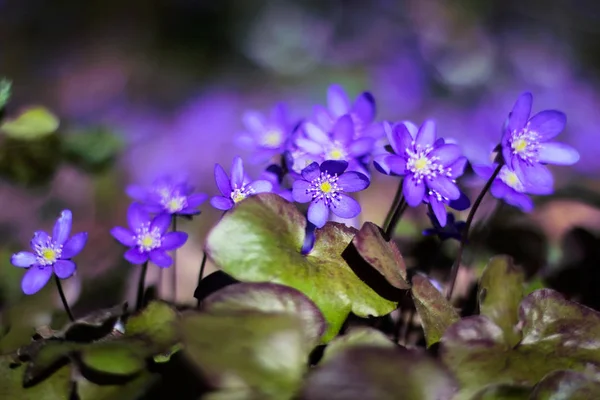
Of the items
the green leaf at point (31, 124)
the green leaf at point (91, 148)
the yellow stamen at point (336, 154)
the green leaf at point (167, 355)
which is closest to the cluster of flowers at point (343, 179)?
the yellow stamen at point (336, 154)

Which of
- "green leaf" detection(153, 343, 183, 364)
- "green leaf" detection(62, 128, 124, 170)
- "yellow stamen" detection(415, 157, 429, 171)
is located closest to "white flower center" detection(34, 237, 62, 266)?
"green leaf" detection(153, 343, 183, 364)

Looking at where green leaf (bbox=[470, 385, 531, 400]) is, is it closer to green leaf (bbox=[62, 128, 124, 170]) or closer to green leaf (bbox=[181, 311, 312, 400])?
green leaf (bbox=[181, 311, 312, 400])

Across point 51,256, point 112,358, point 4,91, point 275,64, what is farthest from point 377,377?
point 275,64

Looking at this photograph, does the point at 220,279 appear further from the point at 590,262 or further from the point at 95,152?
the point at 95,152

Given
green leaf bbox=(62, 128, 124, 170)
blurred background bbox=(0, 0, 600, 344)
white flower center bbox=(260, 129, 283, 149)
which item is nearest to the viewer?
white flower center bbox=(260, 129, 283, 149)

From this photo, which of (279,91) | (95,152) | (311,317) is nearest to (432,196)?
(311,317)

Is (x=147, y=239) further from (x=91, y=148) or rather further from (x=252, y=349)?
(x=91, y=148)

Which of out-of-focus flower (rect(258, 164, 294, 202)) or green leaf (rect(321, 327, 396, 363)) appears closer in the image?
green leaf (rect(321, 327, 396, 363))

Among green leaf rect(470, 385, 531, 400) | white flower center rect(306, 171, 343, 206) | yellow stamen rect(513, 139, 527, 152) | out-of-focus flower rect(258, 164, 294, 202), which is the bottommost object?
green leaf rect(470, 385, 531, 400)

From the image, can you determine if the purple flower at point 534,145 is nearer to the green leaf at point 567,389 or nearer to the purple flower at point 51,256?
the green leaf at point 567,389

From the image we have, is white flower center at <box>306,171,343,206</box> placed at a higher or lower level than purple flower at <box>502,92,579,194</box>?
lower
